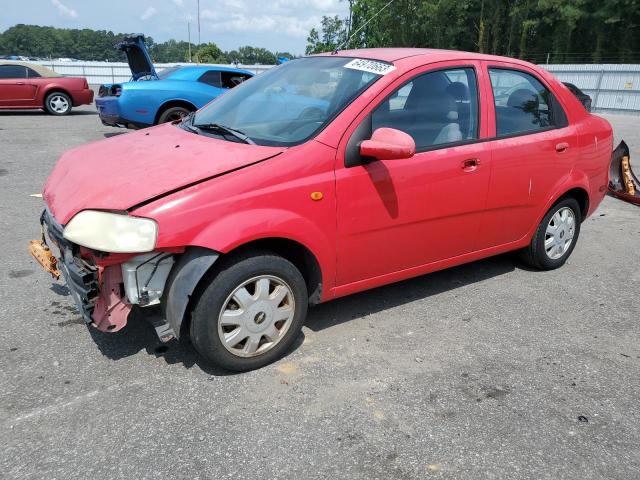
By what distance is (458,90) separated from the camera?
3729 mm

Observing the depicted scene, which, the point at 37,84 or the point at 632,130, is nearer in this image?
the point at 37,84

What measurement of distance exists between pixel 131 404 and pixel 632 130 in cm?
1725

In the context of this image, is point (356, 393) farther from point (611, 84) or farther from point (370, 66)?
point (611, 84)

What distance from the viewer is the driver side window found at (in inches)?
133

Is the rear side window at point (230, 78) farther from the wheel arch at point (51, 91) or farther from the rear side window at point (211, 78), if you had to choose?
the wheel arch at point (51, 91)

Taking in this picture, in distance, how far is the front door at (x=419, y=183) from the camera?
10.5 ft

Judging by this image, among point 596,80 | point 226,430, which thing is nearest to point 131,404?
point 226,430

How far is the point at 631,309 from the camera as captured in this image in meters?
4.04

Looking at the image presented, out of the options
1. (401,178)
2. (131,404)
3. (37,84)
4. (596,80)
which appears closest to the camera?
(131,404)

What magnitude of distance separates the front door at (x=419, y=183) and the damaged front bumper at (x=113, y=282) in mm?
1059

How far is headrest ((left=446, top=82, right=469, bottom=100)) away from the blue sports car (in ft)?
23.2

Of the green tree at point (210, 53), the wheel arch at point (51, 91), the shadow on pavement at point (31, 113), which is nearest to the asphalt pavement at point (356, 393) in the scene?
the wheel arch at point (51, 91)

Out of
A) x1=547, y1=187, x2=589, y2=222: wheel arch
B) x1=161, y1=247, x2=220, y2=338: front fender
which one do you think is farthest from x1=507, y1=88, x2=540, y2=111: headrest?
x1=161, y1=247, x2=220, y2=338: front fender

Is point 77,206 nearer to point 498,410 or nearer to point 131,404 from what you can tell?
point 131,404
